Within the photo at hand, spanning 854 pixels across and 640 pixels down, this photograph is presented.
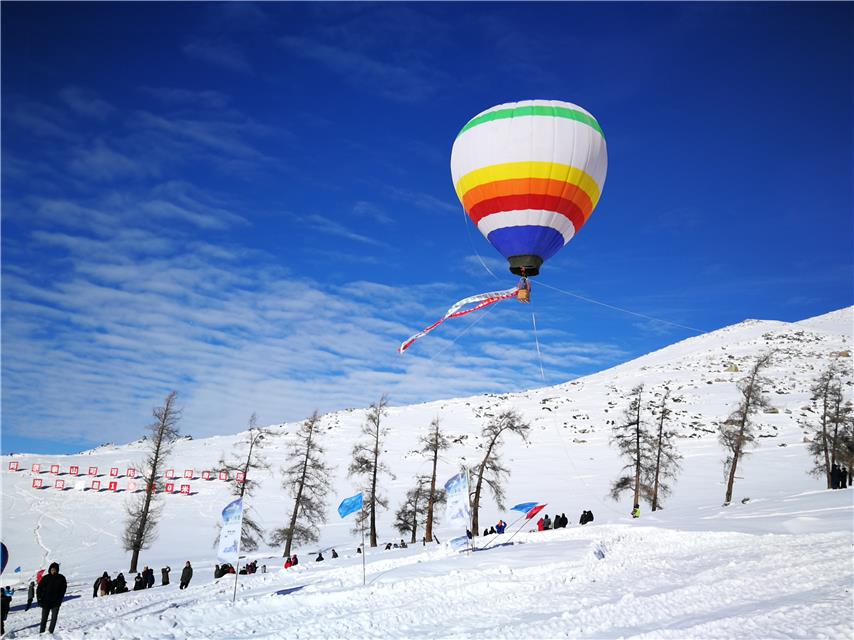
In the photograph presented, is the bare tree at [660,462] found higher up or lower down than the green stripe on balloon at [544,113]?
lower down

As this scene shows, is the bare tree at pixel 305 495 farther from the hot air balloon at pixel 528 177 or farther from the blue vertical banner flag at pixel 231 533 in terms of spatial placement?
the hot air balloon at pixel 528 177

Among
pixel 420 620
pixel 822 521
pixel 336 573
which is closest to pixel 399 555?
pixel 336 573

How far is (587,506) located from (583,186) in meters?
31.3

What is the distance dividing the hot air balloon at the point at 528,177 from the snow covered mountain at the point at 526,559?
29.3ft

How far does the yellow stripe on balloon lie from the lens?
1980 centimetres

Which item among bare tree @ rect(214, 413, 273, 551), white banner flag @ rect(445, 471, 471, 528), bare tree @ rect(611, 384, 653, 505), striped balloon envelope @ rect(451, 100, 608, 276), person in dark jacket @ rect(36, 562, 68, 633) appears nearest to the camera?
person in dark jacket @ rect(36, 562, 68, 633)

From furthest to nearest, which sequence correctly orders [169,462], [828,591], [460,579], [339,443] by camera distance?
1. [339,443]
2. [169,462]
3. [460,579]
4. [828,591]

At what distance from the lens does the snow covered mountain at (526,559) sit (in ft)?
36.9

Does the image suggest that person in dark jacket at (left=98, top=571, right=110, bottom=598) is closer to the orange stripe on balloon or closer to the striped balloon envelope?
the striped balloon envelope

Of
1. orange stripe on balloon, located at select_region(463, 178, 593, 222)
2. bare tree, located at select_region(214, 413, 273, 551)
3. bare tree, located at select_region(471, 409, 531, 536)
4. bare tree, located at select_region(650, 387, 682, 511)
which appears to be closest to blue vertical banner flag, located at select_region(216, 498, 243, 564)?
bare tree, located at select_region(214, 413, 273, 551)

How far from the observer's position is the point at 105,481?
5959 centimetres

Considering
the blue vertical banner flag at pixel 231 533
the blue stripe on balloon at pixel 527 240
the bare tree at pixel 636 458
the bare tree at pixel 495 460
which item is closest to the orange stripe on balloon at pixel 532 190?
the blue stripe on balloon at pixel 527 240

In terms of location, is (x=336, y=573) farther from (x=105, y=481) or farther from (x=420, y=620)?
(x=105, y=481)

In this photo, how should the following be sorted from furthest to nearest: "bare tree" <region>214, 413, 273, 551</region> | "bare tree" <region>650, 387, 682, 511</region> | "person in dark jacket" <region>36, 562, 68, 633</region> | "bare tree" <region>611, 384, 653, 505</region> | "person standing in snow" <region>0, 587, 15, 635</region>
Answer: "bare tree" <region>650, 387, 682, 511</region>
"bare tree" <region>611, 384, 653, 505</region>
"bare tree" <region>214, 413, 273, 551</region>
"person standing in snow" <region>0, 587, 15, 635</region>
"person in dark jacket" <region>36, 562, 68, 633</region>
